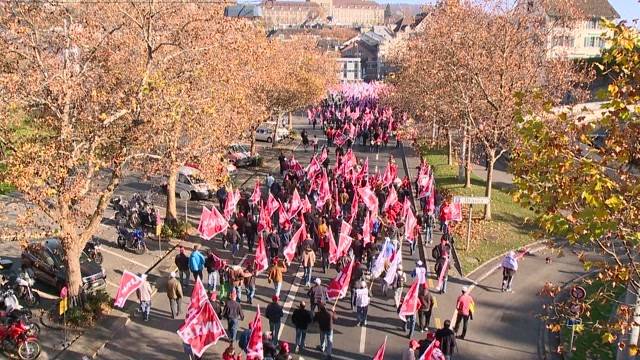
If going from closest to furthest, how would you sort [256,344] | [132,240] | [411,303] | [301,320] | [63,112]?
1. [256,344]
2. [301,320]
3. [411,303]
4. [63,112]
5. [132,240]

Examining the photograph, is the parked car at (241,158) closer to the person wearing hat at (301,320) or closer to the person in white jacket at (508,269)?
the person in white jacket at (508,269)

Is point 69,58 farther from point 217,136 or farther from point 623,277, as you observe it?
point 623,277

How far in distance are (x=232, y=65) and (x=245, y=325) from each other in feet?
35.3

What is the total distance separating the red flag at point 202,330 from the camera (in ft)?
42.2

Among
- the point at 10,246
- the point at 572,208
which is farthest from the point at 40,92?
the point at 572,208

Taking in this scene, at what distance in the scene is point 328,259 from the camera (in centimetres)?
1962

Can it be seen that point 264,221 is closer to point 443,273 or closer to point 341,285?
point 341,285

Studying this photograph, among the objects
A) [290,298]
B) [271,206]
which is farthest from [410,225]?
[290,298]

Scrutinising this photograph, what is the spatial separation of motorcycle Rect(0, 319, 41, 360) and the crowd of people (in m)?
3.46

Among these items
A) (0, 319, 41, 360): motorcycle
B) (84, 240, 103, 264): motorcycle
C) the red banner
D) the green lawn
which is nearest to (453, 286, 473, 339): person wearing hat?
the red banner

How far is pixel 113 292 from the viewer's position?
58.7 feet

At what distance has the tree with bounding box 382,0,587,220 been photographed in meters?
23.4

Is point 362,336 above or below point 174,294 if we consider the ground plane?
below

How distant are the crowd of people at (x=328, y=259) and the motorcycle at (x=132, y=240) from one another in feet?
5.10
